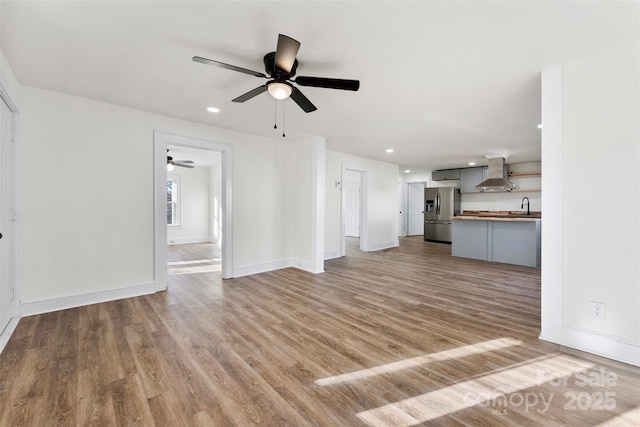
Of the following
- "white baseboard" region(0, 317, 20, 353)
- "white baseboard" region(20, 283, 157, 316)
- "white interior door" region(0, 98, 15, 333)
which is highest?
"white interior door" region(0, 98, 15, 333)

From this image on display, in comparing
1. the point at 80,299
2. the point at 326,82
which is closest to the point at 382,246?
the point at 326,82

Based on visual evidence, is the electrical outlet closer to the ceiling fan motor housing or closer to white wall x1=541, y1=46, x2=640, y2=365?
white wall x1=541, y1=46, x2=640, y2=365

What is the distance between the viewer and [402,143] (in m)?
5.34

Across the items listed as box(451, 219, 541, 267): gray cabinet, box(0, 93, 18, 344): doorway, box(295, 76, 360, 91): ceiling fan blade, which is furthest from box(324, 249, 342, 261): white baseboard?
box(0, 93, 18, 344): doorway

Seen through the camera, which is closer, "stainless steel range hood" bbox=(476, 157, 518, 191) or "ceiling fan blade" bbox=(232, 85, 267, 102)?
"ceiling fan blade" bbox=(232, 85, 267, 102)

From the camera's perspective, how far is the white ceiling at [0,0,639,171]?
1.71 meters

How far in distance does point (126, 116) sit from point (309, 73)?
8.53 ft

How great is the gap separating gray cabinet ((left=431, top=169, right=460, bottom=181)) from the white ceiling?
5.19 meters

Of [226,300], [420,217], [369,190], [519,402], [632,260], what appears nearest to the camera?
[519,402]

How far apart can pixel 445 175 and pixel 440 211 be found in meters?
1.24

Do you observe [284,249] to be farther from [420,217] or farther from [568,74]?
[420,217]

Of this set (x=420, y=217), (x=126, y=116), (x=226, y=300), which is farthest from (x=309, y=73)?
(x=420, y=217)

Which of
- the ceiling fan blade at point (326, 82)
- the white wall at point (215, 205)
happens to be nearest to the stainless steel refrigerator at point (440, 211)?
Answer: the white wall at point (215, 205)

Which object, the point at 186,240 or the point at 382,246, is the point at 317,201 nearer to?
the point at 382,246
